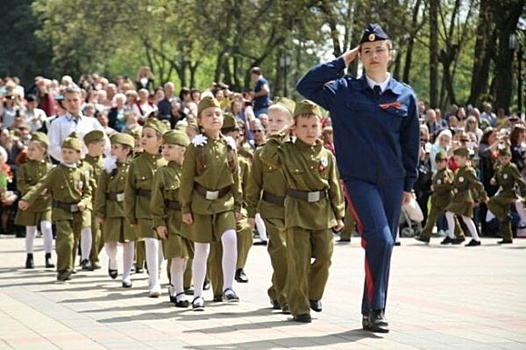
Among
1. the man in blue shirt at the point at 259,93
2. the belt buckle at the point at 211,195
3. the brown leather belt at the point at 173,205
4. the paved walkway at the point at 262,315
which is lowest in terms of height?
the paved walkway at the point at 262,315

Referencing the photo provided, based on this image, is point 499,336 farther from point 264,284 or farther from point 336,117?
point 264,284

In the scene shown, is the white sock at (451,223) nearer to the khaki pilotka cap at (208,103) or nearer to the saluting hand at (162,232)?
the saluting hand at (162,232)

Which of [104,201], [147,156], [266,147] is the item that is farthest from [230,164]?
[104,201]

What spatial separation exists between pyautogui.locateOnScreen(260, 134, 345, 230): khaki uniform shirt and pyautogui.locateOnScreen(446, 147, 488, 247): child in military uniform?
11285 millimetres

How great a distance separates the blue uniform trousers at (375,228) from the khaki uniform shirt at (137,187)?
394 cm

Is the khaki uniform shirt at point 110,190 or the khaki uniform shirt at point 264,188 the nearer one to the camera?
the khaki uniform shirt at point 264,188

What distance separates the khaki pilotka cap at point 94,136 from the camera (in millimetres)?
17031

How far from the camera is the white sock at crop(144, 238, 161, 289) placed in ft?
45.9

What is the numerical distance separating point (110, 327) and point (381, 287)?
7.50 feet

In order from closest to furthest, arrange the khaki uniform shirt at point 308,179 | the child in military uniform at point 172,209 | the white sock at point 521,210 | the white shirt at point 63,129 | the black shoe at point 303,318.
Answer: the black shoe at point 303,318, the khaki uniform shirt at point 308,179, the child in military uniform at point 172,209, the white shirt at point 63,129, the white sock at point 521,210

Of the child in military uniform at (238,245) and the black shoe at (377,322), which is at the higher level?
the child in military uniform at (238,245)

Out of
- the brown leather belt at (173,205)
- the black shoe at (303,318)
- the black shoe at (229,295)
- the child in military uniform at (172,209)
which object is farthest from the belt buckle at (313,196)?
the brown leather belt at (173,205)

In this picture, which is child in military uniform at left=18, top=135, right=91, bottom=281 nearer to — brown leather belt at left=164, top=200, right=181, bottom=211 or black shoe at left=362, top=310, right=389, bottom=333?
brown leather belt at left=164, top=200, right=181, bottom=211

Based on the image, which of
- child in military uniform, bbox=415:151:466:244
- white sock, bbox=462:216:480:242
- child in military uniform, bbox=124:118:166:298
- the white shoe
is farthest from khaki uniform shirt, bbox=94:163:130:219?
child in military uniform, bbox=415:151:466:244
